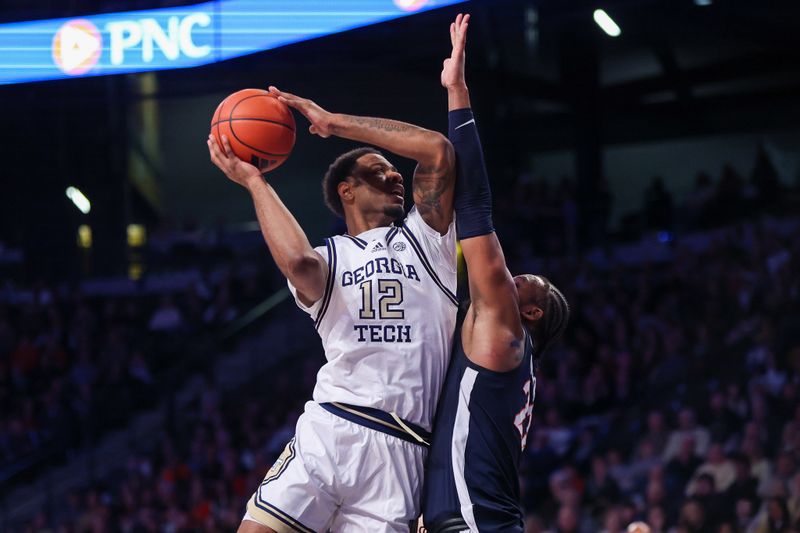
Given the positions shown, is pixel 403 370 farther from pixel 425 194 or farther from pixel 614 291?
pixel 614 291

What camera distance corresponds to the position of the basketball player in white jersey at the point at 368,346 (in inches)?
138

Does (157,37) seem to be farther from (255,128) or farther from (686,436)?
(255,128)

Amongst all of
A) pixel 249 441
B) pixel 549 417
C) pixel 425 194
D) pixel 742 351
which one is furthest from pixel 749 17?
pixel 425 194

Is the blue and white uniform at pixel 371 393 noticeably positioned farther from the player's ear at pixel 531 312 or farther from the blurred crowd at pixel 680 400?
the blurred crowd at pixel 680 400

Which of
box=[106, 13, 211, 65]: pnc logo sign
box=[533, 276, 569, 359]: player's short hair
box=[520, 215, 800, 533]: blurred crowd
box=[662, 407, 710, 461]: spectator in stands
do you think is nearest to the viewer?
box=[533, 276, 569, 359]: player's short hair

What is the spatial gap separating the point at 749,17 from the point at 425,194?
1053 centimetres

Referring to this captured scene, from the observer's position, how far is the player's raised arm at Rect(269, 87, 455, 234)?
346 cm

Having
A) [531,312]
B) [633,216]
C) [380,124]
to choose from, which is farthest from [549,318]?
[633,216]

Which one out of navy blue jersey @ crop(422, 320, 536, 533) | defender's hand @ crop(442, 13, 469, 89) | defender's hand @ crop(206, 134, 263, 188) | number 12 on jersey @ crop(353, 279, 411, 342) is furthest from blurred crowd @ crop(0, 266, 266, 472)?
defender's hand @ crop(442, 13, 469, 89)

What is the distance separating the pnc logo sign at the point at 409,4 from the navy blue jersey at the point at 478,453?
5.42 m

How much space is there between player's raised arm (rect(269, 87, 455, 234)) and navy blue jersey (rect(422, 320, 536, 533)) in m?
0.55

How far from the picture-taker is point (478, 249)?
3322 mm

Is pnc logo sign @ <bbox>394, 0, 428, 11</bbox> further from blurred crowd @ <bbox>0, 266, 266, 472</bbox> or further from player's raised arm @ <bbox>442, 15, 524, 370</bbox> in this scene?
blurred crowd @ <bbox>0, 266, 266, 472</bbox>

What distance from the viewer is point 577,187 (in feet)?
49.5
